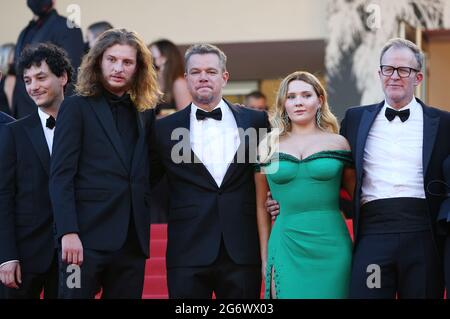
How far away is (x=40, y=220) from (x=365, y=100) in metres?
6.51

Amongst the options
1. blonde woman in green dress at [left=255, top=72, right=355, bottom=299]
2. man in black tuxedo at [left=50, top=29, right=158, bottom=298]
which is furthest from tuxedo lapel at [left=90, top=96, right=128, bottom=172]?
blonde woman in green dress at [left=255, top=72, right=355, bottom=299]

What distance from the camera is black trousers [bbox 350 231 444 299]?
5578 millimetres

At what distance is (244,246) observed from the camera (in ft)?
19.2

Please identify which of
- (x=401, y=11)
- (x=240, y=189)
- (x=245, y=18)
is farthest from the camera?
(x=245, y=18)

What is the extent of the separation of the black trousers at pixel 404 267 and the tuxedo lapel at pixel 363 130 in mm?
433

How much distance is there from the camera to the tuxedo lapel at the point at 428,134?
5668 millimetres

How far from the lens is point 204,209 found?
5832mm

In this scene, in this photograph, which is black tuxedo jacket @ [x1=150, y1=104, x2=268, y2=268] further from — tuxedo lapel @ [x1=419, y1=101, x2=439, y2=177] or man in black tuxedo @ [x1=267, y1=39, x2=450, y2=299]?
tuxedo lapel @ [x1=419, y1=101, x2=439, y2=177]

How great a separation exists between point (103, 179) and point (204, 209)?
62cm

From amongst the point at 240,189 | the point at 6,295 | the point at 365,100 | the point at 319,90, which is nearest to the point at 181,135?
the point at 240,189

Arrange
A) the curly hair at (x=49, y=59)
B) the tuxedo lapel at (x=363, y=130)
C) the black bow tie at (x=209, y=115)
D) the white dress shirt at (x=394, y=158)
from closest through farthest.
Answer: the white dress shirt at (x=394, y=158), the tuxedo lapel at (x=363, y=130), the black bow tie at (x=209, y=115), the curly hair at (x=49, y=59)

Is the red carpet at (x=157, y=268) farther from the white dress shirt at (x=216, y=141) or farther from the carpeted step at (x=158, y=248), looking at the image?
the white dress shirt at (x=216, y=141)

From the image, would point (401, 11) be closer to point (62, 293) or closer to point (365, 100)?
point (365, 100)

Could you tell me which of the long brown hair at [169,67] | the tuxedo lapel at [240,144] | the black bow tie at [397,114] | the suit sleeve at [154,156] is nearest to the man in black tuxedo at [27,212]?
the suit sleeve at [154,156]
